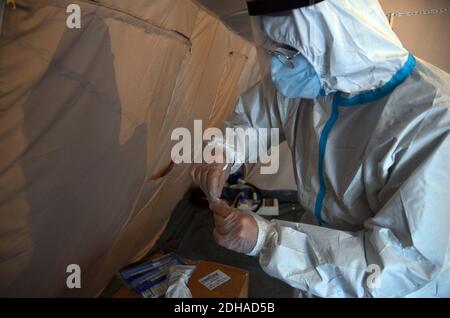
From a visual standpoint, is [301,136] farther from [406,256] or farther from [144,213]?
[144,213]

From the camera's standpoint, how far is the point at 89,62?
28.9 inches

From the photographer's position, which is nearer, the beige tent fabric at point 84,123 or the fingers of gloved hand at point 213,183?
the beige tent fabric at point 84,123

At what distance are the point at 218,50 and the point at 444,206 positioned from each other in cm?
137

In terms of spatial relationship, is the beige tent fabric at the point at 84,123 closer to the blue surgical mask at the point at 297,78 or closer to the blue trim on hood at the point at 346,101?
the blue surgical mask at the point at 297,78

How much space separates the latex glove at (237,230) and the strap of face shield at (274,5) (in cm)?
42

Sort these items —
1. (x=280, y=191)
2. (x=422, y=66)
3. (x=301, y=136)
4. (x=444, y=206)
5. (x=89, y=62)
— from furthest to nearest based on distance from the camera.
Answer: (x=280, y=191) < (x=301, y=136) < (x=89, y=62) < (x=422, y=66) < (x=444, y=206)

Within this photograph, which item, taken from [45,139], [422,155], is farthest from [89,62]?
[422,155]

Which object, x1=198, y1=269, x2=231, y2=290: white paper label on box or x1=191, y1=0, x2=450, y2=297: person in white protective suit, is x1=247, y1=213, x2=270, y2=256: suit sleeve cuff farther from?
x1=198, y1=269, x2=231, y2=290: white paper label on box

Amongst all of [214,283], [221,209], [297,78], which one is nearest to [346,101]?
[297,78]

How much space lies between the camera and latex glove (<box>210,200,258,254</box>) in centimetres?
61

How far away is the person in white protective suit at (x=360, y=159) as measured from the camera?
0.50 m

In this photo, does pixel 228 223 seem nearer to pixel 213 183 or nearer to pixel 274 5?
pixel 213 183

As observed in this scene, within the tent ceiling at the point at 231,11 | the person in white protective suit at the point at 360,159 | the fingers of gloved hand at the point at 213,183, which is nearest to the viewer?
the person in white protective suit at the point at 360,159

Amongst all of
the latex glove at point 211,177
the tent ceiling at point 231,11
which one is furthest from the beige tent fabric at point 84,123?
the latex glove at point 211,177
